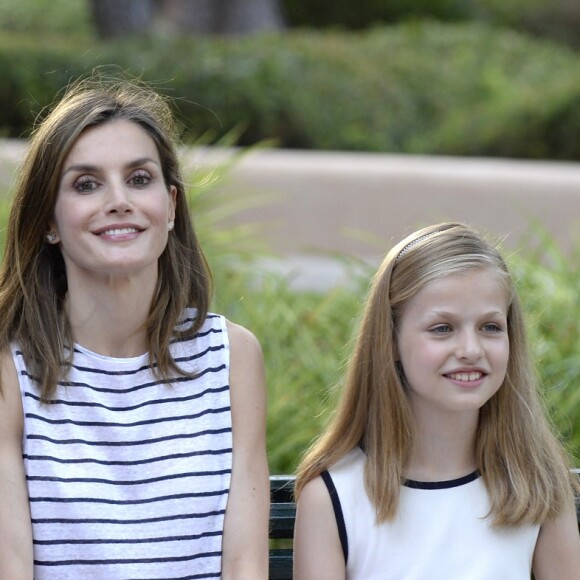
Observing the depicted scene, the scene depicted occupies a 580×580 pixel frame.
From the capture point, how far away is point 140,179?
101 inches

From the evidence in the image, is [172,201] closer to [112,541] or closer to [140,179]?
[140,179]

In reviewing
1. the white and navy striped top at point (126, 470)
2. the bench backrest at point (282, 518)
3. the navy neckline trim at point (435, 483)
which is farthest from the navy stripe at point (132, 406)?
the navy neckline trim at point (435, 483)

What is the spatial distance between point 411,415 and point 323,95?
7284mm

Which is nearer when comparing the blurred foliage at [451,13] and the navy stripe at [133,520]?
the navy stripe at [133,520]

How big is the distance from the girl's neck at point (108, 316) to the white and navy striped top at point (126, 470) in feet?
0.11

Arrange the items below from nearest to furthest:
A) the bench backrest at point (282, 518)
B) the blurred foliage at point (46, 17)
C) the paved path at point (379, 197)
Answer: the bench backrest at point (282, 518) < the paved path at point (379, 197) < the blurred foliage at point (46, 17)

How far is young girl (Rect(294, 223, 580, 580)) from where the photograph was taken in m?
2.51

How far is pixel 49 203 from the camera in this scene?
2545 millimetres

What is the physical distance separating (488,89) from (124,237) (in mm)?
9123

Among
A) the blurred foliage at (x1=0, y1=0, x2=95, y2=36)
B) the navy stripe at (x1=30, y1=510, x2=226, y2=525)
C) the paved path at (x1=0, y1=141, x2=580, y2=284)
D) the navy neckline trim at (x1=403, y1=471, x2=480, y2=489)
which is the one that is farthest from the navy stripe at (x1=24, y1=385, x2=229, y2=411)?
the blurred foliage at (x1=0, y1=0, x2=95, y2=36)

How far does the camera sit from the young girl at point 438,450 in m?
2.51

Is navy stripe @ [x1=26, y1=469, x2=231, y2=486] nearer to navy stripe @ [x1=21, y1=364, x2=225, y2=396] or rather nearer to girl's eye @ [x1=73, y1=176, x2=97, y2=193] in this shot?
navy stripe @ [x1=21, y1=364, x2=225, y2=396]

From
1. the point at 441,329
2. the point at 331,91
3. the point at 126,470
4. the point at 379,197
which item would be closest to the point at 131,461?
the point at 126,470

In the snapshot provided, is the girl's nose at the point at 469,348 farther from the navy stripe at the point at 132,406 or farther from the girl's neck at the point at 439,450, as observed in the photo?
the navy stripe at the point at 132,406
